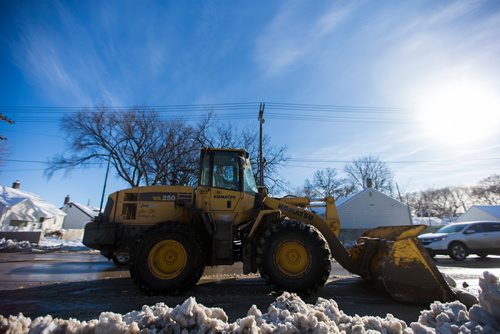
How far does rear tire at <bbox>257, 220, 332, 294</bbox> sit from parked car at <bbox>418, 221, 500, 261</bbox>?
10513 millimetres

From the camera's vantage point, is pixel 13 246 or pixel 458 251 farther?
pixel 13 246

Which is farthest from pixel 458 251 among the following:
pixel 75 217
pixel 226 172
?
pixel 75 217

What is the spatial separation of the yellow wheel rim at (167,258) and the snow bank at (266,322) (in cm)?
237

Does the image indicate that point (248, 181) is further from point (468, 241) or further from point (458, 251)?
point (468, 241)

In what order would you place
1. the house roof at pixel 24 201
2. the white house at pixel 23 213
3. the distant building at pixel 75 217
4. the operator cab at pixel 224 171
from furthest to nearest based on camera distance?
the distant building at pixel 75 217, the house roof at pixel 24 201, the white house at pixel 23 213, the operator cab at pixel 224 171

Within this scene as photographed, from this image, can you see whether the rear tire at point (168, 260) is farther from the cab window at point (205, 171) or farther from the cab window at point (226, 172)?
the cab window at point (226, 172)

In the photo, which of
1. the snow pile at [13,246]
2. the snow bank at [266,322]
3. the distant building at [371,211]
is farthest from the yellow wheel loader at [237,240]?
the distant building at [371,211]

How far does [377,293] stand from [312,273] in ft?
4.59

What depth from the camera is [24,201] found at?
3428cm

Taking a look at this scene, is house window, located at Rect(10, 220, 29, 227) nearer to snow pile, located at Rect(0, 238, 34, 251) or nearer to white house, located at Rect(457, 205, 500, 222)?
snow pile, located at Rect(0, 238, 34, 251)

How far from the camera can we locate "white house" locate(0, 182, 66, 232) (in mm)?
31484

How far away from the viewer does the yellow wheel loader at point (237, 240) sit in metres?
4.42

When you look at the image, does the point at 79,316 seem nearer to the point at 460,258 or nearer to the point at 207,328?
the point at 207,328

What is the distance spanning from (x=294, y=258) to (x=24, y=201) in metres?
42.4
